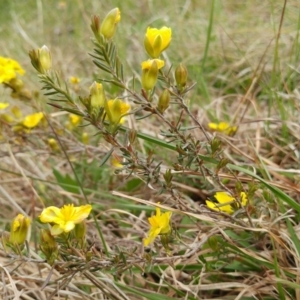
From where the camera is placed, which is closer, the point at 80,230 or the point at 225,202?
the point at 80,230

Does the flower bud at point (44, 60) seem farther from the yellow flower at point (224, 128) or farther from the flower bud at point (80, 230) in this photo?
Answer: the yellow flower at point (224, 128)

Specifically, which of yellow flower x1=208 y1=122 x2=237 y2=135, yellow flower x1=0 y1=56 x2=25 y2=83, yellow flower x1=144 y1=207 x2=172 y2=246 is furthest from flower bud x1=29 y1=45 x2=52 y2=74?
yellow flower x1=208 y1=122 x2=237 y2=135

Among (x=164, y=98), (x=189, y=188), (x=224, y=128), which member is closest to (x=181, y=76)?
(x=164, y=98)

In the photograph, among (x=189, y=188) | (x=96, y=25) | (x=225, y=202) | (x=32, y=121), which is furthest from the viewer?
(x=32, y=121)

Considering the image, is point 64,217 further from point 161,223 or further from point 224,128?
point 224,128

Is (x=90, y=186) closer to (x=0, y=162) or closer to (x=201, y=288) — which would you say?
(x=0, y=162)

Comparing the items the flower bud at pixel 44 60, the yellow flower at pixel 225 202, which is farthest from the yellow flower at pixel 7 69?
the yellow flower at pixel 225 202

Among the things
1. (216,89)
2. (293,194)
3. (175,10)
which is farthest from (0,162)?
(175,10)
